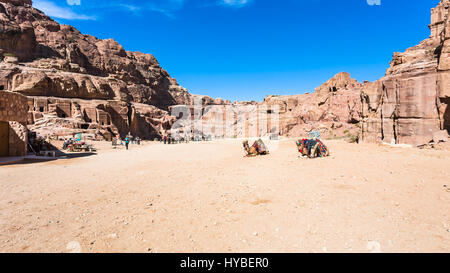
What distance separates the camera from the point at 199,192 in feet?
17.9

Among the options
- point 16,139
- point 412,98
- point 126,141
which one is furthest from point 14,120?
point 412,98

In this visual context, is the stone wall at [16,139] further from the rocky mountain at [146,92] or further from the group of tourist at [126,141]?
the rocky mountain at [146,92]

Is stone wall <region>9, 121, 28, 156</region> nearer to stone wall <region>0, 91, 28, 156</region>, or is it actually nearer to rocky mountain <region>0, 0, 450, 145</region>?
stone wall <region>0, 91, 28, 156</region>

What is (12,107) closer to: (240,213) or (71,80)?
(240,213)

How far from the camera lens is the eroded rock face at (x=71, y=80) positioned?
34.2 metres

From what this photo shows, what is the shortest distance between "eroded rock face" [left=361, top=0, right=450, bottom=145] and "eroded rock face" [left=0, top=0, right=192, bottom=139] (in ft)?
108

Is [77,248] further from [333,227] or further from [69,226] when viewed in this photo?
[333,227]

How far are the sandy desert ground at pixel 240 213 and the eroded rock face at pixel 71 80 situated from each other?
26477 millimetres

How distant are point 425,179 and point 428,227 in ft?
10.2

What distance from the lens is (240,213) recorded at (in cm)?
400

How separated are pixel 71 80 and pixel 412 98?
2160 inches

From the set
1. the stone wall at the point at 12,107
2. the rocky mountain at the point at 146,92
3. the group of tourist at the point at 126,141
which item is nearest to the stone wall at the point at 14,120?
the stone wall at the point at 12,107

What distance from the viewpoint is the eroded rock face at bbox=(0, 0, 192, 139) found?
112ft
